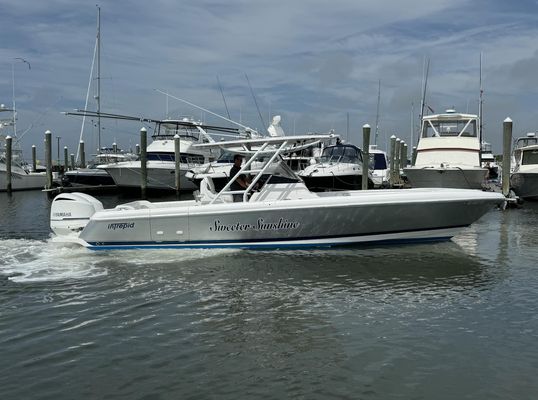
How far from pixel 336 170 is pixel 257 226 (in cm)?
1346

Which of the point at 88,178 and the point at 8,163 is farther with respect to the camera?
the point at 88,178

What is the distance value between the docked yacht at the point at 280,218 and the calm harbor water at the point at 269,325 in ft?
1.37

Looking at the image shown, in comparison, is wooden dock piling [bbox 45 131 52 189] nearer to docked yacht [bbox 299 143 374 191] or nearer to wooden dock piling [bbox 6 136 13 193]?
wooden dock piling [bbox 6 136 13 193]

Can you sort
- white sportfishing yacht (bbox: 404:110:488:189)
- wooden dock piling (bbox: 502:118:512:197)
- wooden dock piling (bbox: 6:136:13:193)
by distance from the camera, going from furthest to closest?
1. wooden dock piling (bbox: 6:136:13:193)
2. white sportfishing yacht (bbox: 404:110:488:189)
3. wooden dock piling (bbox: 502:118:512:197)

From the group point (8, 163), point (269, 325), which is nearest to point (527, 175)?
point (269, 325)

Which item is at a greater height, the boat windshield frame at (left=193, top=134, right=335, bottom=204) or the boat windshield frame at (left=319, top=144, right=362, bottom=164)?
the boat windshield frame at (left=319, top=144, right=362, bottom=164)

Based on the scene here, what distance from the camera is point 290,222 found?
9.77 meters

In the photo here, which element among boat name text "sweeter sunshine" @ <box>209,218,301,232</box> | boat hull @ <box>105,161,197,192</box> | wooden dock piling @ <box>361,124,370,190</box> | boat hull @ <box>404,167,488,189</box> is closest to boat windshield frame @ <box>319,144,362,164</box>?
wooden dock piling @ <box>361,124,370,190</box>

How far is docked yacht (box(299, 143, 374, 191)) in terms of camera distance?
22.5 meters

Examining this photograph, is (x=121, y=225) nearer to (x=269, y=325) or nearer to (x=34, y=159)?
(x=269, y=325)

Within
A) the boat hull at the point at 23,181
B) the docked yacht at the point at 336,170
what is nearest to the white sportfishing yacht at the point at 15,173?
the boat hull at the point at 23,181

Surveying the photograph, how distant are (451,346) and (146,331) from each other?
312 centimetres

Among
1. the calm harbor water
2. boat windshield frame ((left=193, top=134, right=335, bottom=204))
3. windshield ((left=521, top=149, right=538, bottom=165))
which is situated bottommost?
the calm harbor water

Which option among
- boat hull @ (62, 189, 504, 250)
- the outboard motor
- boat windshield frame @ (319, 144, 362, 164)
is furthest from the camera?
boat windshield frame @ (319, 144, 362, 164)
